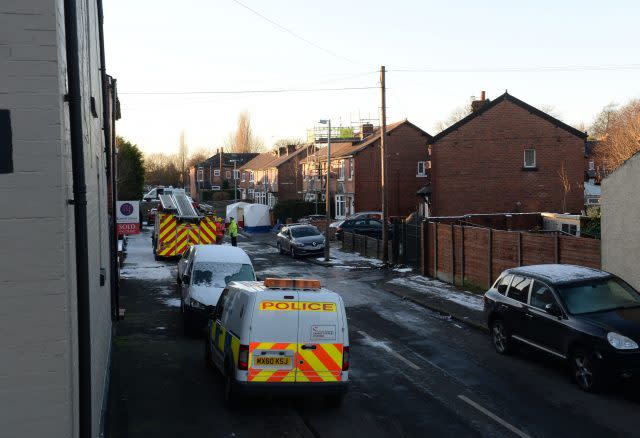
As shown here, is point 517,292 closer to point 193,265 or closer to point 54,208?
point 193,265

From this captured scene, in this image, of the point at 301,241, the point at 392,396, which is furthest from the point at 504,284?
the point at 301,241

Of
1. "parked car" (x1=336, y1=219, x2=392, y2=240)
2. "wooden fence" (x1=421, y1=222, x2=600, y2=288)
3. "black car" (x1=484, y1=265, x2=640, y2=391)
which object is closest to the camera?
"black car" (x1=484, y1=265, x2=640, y2=391)

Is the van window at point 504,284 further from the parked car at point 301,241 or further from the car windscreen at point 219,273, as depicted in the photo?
the parked car at point 301,241

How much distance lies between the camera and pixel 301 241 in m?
36.8

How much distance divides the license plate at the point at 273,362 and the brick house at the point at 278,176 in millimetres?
62036

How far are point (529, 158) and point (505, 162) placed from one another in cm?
155

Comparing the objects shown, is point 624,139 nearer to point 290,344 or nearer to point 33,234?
point 290,344

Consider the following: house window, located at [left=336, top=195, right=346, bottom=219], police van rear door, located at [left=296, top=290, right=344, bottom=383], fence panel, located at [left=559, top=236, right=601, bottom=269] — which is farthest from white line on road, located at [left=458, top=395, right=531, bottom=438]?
house window, located at [left=336, top=195, right=346, bottom=219]

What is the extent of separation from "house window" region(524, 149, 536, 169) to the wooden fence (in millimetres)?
15890

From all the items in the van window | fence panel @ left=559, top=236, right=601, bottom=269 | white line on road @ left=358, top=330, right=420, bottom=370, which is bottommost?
white line on road @ left=358, top=330, right=420, bottom=370

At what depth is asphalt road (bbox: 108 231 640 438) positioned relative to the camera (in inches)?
385

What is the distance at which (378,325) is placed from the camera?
59.3 ft

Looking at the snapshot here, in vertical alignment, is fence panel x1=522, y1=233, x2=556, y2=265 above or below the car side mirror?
above

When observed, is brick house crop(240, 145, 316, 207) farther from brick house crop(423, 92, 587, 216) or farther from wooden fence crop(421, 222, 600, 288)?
wooden fence crop(421, 222, 600, 288)
